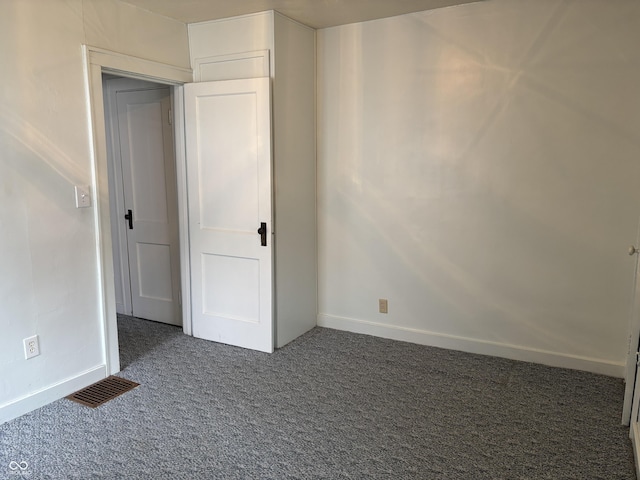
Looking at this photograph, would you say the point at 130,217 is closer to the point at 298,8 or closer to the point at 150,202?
the point at 150,202

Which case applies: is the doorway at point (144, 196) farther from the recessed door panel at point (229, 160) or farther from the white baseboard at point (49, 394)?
the white baseboard at point (49, 394)

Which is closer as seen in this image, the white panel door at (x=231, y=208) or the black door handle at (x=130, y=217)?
the white panel door at (x=231, y=208)

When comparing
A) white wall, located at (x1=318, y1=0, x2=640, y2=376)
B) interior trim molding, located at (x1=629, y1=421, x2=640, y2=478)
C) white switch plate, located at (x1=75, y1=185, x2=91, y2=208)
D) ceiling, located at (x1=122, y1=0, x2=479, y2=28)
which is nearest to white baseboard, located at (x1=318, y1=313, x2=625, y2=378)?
white wall, located at (x1=318, y1=0, x2=640, y2=376)

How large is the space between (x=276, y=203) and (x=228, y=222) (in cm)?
41

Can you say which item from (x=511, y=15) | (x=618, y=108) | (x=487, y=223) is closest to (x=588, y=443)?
(x=487, y=223)

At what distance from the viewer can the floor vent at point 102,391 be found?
2.98 m

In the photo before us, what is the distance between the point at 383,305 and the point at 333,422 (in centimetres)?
141

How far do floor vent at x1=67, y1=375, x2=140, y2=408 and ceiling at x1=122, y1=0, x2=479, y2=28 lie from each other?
8.00 ft

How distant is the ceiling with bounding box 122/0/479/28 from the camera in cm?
325

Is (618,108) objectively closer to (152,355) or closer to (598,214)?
(598,214)

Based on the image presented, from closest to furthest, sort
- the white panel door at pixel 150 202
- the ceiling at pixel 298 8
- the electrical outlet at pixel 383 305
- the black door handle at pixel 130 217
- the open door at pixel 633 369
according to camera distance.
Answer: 1. the open door at pixel 633 369
2. the ceiling at pixel 298 8
3. the electrical outlet at pixel 383 305
4. the white panel door at pixel 150 202
5. the black door handle at pixel 130 217

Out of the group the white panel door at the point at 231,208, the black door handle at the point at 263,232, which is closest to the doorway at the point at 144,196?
the white panel door at the point at 231,208

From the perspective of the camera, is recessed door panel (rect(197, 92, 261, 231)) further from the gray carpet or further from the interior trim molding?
the interior trim molding

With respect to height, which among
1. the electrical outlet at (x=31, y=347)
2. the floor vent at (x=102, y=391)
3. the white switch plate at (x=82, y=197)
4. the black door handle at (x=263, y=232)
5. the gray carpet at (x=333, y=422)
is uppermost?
the white switch plate at (x=82, y=197)
